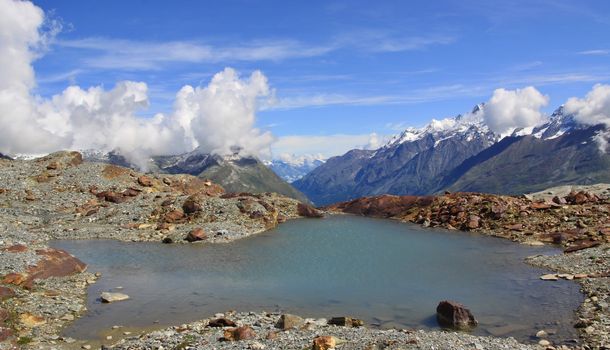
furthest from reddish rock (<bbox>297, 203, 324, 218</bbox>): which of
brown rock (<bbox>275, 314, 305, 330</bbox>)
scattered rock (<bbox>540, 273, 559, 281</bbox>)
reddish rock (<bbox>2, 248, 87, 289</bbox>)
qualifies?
brown rock (<bbox>275, 314, 305, 330</bbox>)

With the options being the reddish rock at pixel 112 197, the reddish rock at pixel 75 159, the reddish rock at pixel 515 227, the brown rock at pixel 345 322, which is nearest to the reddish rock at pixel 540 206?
the reddish rock at pixel 515 227

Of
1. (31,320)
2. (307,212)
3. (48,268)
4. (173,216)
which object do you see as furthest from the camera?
(307,212)

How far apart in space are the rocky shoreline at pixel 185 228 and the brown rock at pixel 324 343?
2.89 ft

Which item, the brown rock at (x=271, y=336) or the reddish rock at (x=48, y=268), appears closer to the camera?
the brown rock at (x=271, y=336)

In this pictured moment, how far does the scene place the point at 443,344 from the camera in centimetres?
2741

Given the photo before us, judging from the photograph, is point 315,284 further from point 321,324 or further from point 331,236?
point 331,236

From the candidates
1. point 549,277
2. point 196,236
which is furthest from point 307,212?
point 549,277

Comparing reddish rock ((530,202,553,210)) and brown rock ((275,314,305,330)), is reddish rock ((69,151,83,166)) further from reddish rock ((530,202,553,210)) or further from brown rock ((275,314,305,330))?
reddish rock ((530,202,553,210))

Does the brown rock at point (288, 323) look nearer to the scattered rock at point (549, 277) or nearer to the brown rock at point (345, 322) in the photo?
the brown rock at point (345, 322)

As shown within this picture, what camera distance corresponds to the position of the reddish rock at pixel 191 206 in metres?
81.0

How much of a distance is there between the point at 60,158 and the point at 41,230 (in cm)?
3560

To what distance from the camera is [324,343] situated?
89.4 feet

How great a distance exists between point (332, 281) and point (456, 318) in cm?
1682

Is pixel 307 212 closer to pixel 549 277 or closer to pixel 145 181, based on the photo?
pixel 145 181
